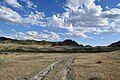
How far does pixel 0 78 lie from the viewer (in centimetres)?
2244

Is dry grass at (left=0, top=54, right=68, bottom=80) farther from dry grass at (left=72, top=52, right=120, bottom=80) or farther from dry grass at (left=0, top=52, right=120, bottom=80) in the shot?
dry grass at (left=72, top=52, right=120, bottom=80)

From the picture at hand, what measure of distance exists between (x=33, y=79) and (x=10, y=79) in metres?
2.32

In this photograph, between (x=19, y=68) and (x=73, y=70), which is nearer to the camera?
(x=73, y=70)

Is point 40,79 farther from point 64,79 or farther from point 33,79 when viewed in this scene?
point 64,79

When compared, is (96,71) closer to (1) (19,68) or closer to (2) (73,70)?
(2) (73,70)

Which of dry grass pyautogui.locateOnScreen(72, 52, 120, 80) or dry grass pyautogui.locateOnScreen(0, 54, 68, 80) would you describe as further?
dry grass pyautogui.locateOnScreen(0, 54, 68, 80)

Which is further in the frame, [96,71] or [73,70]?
[73,70]

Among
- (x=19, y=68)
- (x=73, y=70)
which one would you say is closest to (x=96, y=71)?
(x=73, y=70)

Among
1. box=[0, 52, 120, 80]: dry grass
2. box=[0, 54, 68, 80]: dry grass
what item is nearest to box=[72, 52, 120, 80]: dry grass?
box=[0, 52, 120, 80]: dry grass

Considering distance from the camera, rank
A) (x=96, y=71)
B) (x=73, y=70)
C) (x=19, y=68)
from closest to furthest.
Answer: (x=96, y=71), (x=73, y=70), (x=19, y=68)

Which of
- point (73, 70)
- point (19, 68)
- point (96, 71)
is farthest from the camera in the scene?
point (19, 68)

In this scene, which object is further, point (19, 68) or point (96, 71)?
point (19, 68)

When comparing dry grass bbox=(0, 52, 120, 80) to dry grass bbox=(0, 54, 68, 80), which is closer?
dry grass bbox=(0, 52, 120, 80)

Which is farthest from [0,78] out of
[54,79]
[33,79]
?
[54,79]
